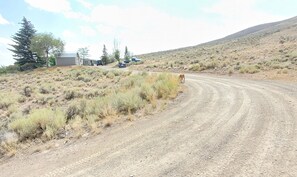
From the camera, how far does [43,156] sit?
7539 millimetres

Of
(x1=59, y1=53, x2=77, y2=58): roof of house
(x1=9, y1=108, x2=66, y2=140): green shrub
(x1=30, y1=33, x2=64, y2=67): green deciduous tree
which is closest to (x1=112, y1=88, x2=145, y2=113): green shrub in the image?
(x1=9, y1=108, x2=66, y2=140): green shrub

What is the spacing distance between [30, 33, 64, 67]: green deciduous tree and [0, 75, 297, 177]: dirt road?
6396 cm

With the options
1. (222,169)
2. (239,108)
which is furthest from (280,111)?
(222,169)

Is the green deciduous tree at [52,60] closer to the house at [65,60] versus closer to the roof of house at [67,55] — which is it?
the roof of house at [67,55]

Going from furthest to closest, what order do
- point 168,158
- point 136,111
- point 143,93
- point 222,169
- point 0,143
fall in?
1. point 143,93
2. point 136,111
3. point 0,143
4. point 168,158
5. point 222,169

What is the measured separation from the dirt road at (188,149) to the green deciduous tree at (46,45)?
63957mm

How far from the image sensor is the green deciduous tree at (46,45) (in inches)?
2618

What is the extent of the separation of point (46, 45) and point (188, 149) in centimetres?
6857

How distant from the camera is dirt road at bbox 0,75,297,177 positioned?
5.55 m

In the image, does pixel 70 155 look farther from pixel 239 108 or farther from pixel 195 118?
pixel 239 108

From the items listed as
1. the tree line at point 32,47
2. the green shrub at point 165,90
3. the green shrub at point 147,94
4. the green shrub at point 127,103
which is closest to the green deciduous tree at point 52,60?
the tree line at point 32,47

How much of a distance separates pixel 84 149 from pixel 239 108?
19.5 feet

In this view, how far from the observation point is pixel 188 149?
657cm

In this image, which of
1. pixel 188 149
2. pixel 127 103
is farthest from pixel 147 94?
pixel 188 149
